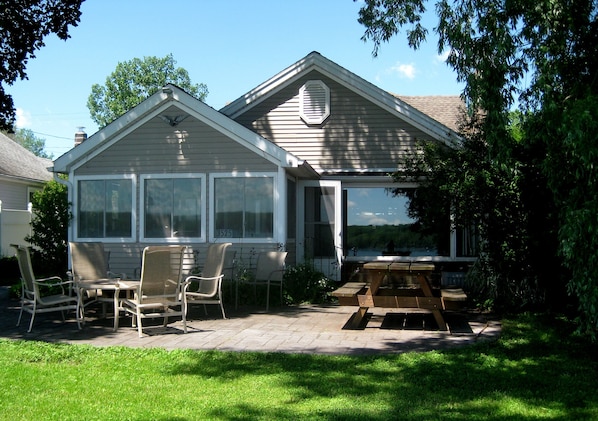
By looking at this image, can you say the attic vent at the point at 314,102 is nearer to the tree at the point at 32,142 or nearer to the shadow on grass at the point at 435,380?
the shadow on grass at the point at 435,380

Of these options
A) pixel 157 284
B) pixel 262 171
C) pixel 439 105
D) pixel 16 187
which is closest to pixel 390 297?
pixel 157 284

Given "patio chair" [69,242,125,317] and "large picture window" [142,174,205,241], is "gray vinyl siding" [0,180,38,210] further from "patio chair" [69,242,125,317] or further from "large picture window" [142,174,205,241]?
"patio chair" [69,242,125,317]

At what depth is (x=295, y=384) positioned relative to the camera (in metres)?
5.89

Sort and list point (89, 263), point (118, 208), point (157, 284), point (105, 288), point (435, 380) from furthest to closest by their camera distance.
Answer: point (118, 208) → point (89, 263) → point (105, 288) → point (157, 284) → point (435, 380)

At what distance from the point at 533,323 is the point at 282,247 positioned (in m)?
5.11

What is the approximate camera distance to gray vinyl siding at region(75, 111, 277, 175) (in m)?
12.8

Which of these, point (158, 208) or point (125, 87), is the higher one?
point (125, 87)

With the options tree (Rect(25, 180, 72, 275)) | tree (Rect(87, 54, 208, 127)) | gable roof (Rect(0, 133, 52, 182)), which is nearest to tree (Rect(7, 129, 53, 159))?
tree (Rect(87, 54, 208, 127))

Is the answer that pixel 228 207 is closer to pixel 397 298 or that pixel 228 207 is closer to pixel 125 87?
pixel 397 298

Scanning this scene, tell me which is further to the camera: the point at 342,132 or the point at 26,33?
the point at 342,132

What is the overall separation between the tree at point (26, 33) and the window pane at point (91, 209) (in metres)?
2.39

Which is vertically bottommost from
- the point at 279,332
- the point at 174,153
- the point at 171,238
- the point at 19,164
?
the point at 279,332

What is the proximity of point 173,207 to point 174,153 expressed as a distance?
1.13 meters

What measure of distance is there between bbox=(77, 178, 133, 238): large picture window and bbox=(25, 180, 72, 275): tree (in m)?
1.34
